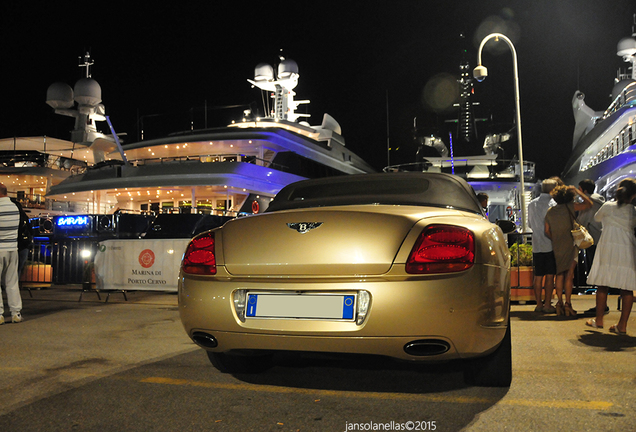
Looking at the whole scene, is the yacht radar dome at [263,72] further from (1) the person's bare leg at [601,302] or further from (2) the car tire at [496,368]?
(2) the car tire at [496,368]

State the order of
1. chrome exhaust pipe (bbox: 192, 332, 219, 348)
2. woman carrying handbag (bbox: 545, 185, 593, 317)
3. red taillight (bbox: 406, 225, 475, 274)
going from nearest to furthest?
red taillight (bbox: 406, 225, 475, 274), chrome exhaust pipe (bbox: 192, 332, 219, 348), woman carrying handbag (bbox: 545, 185, 593, 317)

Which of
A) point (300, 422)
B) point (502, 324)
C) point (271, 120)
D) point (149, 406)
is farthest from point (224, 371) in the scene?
point (271, 120)

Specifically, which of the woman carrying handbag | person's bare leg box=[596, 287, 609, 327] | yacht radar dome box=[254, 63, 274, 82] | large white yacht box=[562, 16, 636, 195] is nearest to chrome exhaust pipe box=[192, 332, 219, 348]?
person's bare leg box=[596, 287, 609, 327]

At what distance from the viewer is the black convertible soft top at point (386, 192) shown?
3.60 meters

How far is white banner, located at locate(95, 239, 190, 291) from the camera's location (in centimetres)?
898

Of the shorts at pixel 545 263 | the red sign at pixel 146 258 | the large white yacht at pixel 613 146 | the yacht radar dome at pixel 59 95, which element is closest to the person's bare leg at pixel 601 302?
the shorts at pixel 545 263

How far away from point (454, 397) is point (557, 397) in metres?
0.59

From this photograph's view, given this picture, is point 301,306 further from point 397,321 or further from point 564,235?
point 564,235

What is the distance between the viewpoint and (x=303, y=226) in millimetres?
3020

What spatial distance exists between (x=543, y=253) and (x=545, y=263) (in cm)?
14

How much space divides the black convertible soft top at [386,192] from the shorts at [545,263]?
11.7ft

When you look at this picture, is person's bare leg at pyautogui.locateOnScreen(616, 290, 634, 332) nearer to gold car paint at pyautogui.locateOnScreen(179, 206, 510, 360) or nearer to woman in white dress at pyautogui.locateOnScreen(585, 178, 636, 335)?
woman in white dress at pyautogui.locateOnScreen(585, 178, 636, 335)

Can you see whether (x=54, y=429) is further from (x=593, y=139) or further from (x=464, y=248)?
(x=593, y=139)

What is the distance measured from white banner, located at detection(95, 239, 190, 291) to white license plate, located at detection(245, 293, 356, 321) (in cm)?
613
